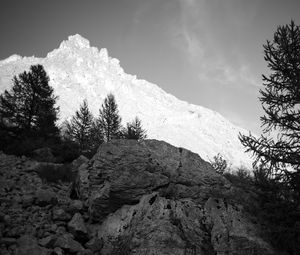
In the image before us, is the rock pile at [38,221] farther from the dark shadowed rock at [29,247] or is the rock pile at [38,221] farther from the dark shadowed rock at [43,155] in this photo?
the dark shadowed rock at [43,155]

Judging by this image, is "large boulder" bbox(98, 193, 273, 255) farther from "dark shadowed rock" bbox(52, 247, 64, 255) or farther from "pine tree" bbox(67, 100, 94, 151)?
"pine tree" bbox(67, 100, 94, 151)

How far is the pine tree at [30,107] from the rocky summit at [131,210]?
10.8 m

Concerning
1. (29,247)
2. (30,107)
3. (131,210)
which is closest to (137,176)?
(131,210)

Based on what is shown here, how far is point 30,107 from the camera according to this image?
18.5 metres

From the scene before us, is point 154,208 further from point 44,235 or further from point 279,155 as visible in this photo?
point 279,155

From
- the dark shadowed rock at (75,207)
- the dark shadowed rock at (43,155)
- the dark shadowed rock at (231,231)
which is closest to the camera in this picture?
the dark shadowed rock at (231,231)

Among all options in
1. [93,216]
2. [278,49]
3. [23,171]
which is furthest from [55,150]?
[278,49]

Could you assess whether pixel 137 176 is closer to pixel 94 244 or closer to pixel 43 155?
pixel 94 244

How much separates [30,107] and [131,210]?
57.1ft

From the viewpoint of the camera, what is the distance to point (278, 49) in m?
7.65

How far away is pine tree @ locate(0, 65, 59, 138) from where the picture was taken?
1747 centimetres

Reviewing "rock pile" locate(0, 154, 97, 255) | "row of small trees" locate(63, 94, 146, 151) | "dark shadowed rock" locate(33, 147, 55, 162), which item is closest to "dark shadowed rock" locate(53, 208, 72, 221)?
"rock pile" locate(0, 154, 97, 255)

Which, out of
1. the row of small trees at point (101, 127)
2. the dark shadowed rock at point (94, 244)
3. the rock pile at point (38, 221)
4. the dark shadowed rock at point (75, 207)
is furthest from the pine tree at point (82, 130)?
the dark shadowed rock at point (94, 244)

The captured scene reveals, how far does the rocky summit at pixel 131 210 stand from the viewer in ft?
14.9
